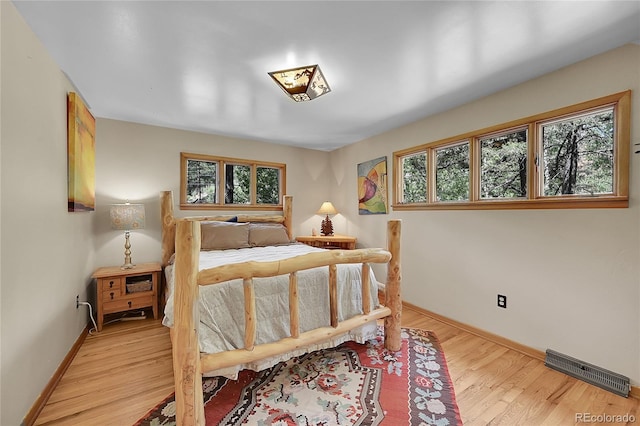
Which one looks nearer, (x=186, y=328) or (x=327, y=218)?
(x=186, y=328)

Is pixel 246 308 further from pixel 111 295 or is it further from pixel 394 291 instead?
pixel 111 295

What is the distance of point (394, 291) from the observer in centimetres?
213

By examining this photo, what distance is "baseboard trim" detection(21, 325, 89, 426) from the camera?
55.0 inches

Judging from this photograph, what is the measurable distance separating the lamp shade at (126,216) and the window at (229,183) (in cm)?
63

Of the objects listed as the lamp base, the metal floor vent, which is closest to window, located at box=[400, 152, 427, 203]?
the lamp base

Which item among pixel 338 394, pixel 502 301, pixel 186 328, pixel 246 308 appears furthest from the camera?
pixel 502 301

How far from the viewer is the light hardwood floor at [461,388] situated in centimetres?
148

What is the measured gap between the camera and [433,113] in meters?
2.93

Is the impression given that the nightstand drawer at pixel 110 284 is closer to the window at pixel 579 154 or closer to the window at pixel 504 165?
the window at pixel 504 165

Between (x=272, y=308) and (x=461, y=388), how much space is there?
136cm

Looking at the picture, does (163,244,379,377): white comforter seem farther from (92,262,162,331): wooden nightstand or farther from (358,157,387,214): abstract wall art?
(358,157,387,214): abstract wall art

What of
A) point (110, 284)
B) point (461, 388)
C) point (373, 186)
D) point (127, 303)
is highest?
point (373, 186)

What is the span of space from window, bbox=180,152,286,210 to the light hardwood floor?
6.14 ft

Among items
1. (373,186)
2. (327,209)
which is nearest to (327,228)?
(327,209)
